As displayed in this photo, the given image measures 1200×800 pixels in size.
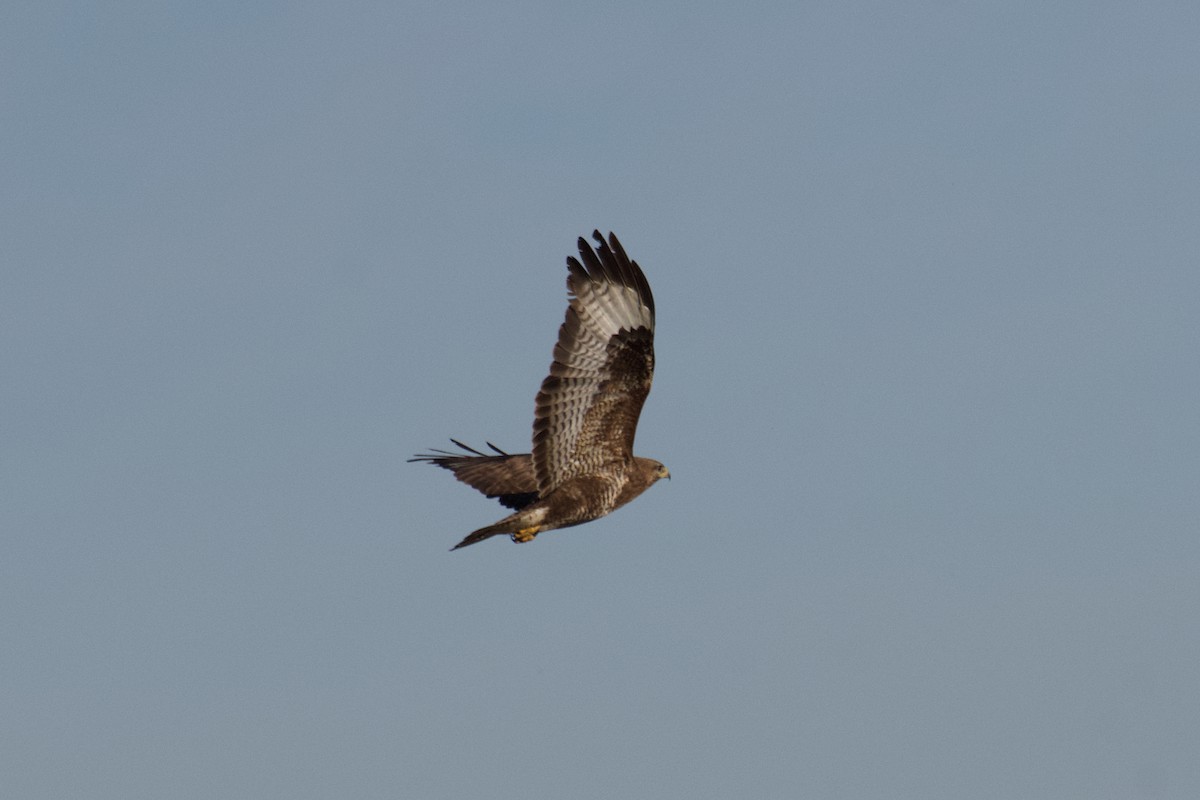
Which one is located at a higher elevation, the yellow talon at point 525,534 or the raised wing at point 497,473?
the raised wing at point 497,473

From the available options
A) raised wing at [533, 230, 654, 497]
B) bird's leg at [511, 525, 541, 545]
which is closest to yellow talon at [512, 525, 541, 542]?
bird's leg at [511, 525, 541, 545]

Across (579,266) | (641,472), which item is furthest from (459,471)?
Result: (579,266)

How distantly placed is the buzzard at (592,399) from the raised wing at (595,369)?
1 cm

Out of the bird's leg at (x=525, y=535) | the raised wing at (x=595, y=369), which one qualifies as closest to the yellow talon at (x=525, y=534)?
the bird's leg at (x=525, y=535)

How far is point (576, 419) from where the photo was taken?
1914cm

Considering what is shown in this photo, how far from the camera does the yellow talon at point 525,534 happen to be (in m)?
19.0

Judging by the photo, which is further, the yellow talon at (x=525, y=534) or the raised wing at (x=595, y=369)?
the yellow talon at (x=525, y=534)

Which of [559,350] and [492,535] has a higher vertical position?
[559,350]

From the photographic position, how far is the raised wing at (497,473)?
2225 cm

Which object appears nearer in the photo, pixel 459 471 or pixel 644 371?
pixel 644 371

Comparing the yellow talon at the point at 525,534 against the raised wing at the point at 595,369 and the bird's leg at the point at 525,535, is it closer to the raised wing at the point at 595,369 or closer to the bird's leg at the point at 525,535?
the bird's leg at the point at 525,535

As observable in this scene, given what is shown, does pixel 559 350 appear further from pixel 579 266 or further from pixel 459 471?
pixel 459 471

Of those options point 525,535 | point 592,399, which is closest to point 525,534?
point 525,535

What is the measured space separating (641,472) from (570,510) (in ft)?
3.87
